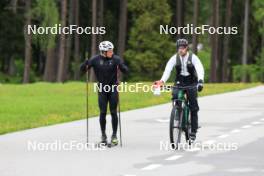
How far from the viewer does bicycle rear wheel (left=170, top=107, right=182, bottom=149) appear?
1383 centimetres

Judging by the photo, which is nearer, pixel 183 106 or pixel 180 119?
pixel 180 119

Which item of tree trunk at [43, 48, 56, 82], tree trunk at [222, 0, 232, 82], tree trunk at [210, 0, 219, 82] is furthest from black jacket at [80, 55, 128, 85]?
tree trunk at [222, 0, 232, 82]

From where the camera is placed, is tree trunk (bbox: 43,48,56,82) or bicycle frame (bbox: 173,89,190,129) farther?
tree trunk (bbox: 43,48,56,82)

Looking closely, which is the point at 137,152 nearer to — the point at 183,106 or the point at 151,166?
the point at 183,106

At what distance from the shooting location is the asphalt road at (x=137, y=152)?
11.3 m

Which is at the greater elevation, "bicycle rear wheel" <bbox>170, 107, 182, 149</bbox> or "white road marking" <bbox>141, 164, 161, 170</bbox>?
"bicycle rear wheel" <bbox>170, 107, 182, 149</bbox>

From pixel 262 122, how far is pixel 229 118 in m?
1.47

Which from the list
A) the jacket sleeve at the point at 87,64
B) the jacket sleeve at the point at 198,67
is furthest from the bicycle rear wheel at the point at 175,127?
the jacket sleeve at the point at 87,64

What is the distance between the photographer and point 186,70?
1420 centimetres

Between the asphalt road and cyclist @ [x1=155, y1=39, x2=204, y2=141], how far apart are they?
0.98 meters

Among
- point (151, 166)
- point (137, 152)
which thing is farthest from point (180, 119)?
point (151, 166)

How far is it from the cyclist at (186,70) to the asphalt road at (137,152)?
3.23 ft

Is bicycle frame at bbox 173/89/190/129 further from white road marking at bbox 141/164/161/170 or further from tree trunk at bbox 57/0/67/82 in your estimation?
tree trunk at bbox 57/0/67/82

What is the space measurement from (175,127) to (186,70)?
107cm
